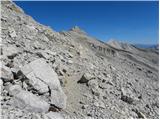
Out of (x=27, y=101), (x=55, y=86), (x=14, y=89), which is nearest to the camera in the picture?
(x=27, y=101)

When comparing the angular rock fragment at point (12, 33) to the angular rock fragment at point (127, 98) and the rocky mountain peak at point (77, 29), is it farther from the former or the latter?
the rocky mountain peak at point (77, 29)

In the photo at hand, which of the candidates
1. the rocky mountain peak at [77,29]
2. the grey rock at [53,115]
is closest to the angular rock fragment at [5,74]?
the grey rock at [53,115]

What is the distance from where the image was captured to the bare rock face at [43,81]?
46.2 ft

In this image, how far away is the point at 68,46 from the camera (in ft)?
85.9

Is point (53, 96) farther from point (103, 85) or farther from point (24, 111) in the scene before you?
point (103, 85)

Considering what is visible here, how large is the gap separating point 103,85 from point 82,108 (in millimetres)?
4338

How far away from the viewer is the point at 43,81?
14461 millimetres

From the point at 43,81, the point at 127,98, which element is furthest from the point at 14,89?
the point at 127,98

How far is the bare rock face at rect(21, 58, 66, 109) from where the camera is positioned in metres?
14.1

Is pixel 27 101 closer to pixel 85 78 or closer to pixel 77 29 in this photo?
pixel 85 78

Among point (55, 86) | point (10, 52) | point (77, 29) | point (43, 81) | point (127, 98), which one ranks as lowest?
point (127, 98)

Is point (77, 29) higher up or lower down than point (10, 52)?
higher up

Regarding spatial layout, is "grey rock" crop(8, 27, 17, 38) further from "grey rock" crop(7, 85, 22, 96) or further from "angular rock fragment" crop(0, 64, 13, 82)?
"grey rock" crop(7, 85, 22, 96)

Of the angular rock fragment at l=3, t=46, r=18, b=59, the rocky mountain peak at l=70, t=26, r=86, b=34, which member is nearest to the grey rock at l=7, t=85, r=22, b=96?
the angular rock fragment at l=3, t=46, r=18, b=59
